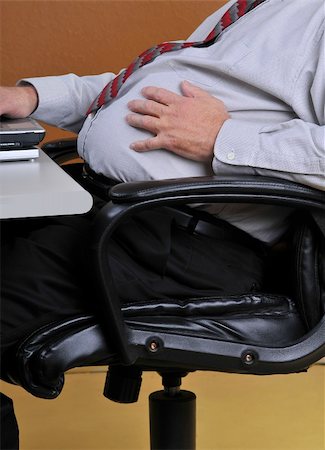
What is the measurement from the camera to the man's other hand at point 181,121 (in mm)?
1645

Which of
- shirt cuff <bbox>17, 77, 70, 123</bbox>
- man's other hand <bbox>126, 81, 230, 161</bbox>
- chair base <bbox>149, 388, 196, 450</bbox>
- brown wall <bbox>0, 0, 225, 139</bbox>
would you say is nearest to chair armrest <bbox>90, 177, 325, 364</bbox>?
man's other hand <bbox>126, 81, 230, 161</bbox>

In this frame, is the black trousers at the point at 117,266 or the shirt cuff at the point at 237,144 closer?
the black trousers at the point at 117,266

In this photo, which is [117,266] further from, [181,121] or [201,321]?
[181,121]

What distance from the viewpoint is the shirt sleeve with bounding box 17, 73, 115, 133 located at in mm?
2002

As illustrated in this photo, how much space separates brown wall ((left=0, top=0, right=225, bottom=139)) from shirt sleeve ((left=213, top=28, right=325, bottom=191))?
50.6 inches

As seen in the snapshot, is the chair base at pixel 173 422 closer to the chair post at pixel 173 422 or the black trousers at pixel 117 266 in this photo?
the chair post at pixel 173 422

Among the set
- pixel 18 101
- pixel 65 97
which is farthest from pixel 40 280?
pixel 65 97

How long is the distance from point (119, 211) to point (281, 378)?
1671mm

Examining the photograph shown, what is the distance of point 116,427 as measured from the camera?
102 inches

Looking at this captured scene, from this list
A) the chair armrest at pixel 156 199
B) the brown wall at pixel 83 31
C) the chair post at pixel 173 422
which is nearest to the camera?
the chair armrest at pixel 156 199

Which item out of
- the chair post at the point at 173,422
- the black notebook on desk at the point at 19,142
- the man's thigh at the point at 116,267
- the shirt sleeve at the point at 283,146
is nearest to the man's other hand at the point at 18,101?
the black notebook on desk at the point at 19,142

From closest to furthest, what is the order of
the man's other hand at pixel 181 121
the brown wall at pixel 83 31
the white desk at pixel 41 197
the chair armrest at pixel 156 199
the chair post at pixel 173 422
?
the white desk at pixel 41 197, the chair armrest at pixel 156 199, the man's other hand at pixel 181 121, the chair post at pixel 173 422, the brown wall at pixel 83 31

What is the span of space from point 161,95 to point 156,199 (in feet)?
1.22

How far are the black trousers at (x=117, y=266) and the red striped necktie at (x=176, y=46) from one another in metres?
0.29
